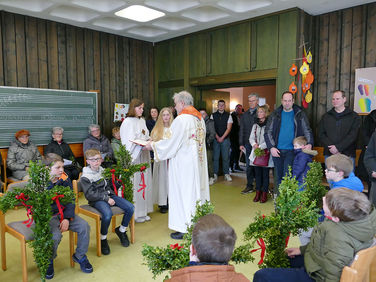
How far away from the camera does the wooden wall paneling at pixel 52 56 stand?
19.1 ft

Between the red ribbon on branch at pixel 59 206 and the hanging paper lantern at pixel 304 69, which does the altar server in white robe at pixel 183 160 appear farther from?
the hanging paper lantern at pixel 304 69

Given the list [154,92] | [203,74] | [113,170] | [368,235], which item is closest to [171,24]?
[203,74]

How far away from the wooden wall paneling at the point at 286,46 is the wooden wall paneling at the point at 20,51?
444 centimetres

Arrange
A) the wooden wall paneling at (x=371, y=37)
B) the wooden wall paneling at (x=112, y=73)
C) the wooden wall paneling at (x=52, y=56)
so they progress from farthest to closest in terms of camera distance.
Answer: the wooden wall paneling at (x=112, y=73) → the wooden wall paneling at (x=52, y=56) → the wooden wall paneling at (x=371, y=37)

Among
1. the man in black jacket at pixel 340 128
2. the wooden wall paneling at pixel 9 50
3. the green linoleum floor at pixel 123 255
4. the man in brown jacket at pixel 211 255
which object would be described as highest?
the wooden wall paneling at pixel 9 50

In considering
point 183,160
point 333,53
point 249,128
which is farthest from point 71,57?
point 333,53

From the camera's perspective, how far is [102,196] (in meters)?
3.19

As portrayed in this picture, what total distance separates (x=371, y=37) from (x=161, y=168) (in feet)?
12.7

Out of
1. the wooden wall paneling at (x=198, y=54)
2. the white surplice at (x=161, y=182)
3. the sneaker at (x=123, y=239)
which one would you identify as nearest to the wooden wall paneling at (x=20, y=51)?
the white surplice at (x=161, y=182)

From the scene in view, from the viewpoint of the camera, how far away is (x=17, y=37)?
5445 millimetres

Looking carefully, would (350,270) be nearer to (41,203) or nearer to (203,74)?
(41,203)

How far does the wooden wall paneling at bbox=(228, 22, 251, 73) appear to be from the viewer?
580cm

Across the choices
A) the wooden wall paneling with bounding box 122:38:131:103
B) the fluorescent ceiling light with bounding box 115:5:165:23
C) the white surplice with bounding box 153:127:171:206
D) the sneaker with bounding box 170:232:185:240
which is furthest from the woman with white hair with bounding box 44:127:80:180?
the sneaker with bounding box 170:232:185:240

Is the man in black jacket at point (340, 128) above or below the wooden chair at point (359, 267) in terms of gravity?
above
